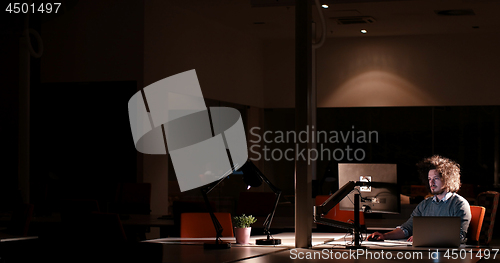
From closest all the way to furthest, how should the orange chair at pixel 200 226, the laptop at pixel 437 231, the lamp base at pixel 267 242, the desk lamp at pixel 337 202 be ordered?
the laptop at pixel 437 231 → the desk lamp at pixel 337 202 → the lamp base at pixel 267 242 → the orange chair at pixel 200 226

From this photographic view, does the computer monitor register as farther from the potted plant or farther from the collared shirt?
the potted plant

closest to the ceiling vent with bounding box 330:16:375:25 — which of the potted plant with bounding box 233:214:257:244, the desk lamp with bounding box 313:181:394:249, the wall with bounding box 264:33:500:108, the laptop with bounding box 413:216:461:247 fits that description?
the wall with bounding box 264:33:500:108

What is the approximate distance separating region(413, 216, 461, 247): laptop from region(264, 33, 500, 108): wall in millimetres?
8607

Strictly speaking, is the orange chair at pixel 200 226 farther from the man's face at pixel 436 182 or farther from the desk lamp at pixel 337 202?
the man's face at pixel 436 182

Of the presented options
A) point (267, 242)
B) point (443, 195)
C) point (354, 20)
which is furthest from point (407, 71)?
point (267, 242)

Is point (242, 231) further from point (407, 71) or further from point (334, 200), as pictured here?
point (407, 71)

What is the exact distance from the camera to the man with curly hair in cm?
447

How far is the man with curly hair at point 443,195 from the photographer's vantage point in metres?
4.47

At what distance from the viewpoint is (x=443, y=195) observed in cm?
460

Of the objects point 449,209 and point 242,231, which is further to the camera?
point 449,209

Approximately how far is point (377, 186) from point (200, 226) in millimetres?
1543

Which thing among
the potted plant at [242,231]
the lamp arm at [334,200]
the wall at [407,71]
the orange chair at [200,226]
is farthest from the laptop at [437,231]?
the wall at [407,71]

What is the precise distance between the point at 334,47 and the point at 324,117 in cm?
150

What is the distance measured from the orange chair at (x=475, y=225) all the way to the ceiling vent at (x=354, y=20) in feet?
21.9
